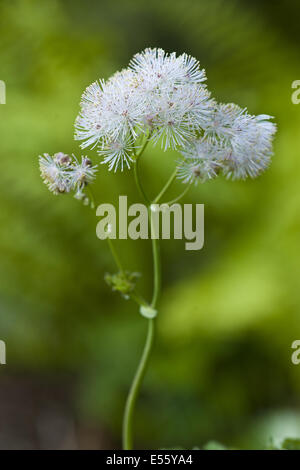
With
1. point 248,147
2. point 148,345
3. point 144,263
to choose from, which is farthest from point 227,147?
point 144,263

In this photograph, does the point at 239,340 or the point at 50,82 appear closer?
the point at 239,340

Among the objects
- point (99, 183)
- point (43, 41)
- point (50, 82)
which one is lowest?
point (99, 183)

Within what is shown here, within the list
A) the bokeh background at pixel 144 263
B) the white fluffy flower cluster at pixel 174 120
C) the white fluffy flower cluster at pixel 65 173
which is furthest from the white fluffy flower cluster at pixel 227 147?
the bokeh background at pixel 144 263

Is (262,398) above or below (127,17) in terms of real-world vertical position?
below

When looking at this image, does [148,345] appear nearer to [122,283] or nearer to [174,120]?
[122,283]

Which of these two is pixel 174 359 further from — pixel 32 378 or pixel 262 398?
pixel 32 378

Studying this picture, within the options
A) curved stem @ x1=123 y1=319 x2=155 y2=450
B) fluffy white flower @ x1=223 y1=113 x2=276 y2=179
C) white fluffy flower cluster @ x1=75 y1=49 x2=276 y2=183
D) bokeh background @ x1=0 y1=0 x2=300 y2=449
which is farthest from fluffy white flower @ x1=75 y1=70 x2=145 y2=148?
bokeh background @ x1=0 y1=0 x2=300 y2=449
